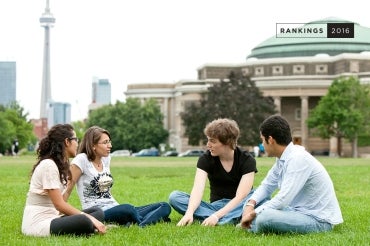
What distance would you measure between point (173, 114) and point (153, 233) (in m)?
114

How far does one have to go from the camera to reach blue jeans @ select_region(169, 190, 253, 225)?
11453 mm

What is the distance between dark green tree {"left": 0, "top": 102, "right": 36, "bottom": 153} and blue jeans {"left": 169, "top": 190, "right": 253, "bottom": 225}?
76.1m

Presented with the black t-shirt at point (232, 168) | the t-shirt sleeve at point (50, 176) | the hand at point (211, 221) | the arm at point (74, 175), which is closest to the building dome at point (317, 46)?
the black t-shirt at point (232, 168)

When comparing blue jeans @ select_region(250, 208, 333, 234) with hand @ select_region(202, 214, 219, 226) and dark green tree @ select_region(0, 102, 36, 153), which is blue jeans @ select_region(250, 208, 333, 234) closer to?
hand @ select_region(202, 214, 219, 226)

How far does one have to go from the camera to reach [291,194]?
9.75 m

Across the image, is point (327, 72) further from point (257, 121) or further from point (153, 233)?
point (153, 233)

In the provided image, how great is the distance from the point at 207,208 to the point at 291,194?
2.29 m

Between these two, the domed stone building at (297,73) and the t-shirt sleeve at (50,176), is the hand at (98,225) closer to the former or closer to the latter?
the t-shirt sleeve at (50,176)

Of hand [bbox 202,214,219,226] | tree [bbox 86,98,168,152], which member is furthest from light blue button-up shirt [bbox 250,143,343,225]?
tree [bbox 86,98,168,152]

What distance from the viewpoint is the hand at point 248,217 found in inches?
401

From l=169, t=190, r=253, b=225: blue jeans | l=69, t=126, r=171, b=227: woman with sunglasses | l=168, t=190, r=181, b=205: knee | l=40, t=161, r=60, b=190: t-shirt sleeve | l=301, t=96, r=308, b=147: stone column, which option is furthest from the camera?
l=301, t=96, r=308, b=147: stone column

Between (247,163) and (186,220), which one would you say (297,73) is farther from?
(186,220)

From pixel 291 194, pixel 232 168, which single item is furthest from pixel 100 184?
pixel 291 194

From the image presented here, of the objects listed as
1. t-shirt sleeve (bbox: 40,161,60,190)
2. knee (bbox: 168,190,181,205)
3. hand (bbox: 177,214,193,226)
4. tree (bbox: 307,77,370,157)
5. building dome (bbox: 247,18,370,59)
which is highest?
building dome (bbox: 247,18,370,59)
